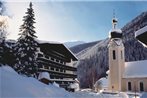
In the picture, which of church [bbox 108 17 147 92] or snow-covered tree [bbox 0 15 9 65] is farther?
church [bbox 108 17 147 92]

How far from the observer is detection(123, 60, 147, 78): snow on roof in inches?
2432

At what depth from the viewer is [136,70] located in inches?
2494

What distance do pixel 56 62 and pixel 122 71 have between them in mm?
23695

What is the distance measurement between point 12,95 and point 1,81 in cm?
201

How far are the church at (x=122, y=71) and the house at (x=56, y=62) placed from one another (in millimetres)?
14944

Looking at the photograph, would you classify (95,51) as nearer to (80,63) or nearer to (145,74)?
(80,63)

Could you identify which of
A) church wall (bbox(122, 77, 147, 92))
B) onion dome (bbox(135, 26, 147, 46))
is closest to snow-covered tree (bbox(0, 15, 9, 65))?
onion dome (bbox(135, 26, 147, 46))

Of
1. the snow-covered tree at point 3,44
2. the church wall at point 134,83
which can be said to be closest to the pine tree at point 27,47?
the snow-covered tree at point 3,44

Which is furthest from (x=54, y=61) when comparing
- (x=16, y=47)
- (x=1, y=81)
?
(x=1, y=81)

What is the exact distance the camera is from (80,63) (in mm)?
155500

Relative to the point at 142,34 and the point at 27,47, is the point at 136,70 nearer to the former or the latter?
the point at 27,47

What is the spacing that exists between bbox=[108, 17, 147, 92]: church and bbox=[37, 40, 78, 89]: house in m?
14.9

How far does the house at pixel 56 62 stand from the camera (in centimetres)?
4206

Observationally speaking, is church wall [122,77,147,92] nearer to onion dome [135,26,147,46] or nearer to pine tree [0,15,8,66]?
pine tree [0,15,8,66]
